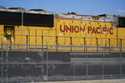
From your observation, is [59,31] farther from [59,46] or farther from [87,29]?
[59,46]

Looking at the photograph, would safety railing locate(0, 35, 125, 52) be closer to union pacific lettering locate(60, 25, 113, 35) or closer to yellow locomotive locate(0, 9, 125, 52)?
yellow locomotive locate(0, 9, 125, 52)

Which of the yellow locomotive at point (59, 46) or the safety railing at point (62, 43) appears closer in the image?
the yellow locomotive at point (59, 46)

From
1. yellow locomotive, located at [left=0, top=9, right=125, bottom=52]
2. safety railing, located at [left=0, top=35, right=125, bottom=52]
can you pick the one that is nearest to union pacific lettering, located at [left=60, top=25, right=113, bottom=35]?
yellow locomotive, located at [left=0, top=9, right=125, bottom=52]

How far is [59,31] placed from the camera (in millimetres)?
52188

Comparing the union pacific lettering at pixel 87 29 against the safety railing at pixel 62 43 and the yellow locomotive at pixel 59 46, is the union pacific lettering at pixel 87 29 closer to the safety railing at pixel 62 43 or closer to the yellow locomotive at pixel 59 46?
the yellow locomotive at pixel 59 46

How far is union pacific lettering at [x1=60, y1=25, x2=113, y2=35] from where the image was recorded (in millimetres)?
53312

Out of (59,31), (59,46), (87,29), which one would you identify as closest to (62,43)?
(59,46)

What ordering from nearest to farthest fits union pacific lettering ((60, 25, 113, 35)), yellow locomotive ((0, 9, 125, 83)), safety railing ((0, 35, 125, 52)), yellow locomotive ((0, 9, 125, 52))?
1. yellow locomotive ((0, 9, 125, 83))
2. safety railing ((0, 35, 125, 52))
3. yellow locomotive ((0, 9, 125, 52))
4. union pacific lettering ((60, 25, 113, 35))

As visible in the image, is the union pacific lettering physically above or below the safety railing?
above

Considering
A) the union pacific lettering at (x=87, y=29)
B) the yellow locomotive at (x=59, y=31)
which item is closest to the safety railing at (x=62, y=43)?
the yellow locomotive at (x=59, y=31)

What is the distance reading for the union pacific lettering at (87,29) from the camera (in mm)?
53312

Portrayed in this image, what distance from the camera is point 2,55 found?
25.3 metres

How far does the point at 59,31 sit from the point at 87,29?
457 centimetres

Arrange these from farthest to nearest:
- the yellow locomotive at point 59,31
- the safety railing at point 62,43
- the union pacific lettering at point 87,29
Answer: the union pacific lettering at point 87,29 < the yellow locomotive at point 59,31 < the safety railing at point 62,43
